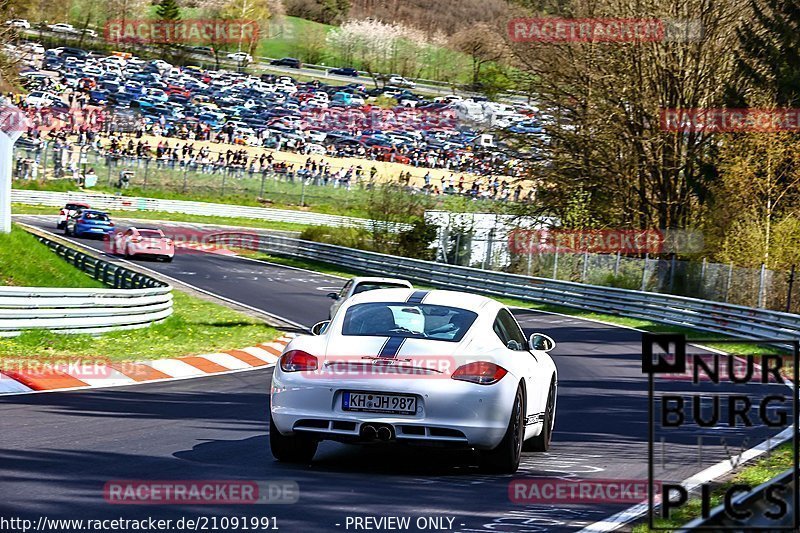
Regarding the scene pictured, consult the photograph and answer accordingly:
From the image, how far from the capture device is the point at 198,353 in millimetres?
20266

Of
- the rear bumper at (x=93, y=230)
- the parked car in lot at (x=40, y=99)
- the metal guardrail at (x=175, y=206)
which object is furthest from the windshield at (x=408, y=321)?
the parked car in lot at (x=40, y=99)

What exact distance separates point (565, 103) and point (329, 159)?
145 feet

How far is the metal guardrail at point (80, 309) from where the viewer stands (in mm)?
17984

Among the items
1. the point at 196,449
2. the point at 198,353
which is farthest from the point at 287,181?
the point at 196,449

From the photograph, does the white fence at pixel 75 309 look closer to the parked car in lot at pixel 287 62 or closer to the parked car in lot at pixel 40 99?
the parked car in lot at pixel 40 99

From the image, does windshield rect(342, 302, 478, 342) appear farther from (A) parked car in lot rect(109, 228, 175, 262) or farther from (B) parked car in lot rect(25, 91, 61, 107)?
(B) parked car in lot rect(25, 91, 61, 107)

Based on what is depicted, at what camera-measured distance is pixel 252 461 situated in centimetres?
953

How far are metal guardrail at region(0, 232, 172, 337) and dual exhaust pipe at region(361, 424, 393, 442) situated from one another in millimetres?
10288
